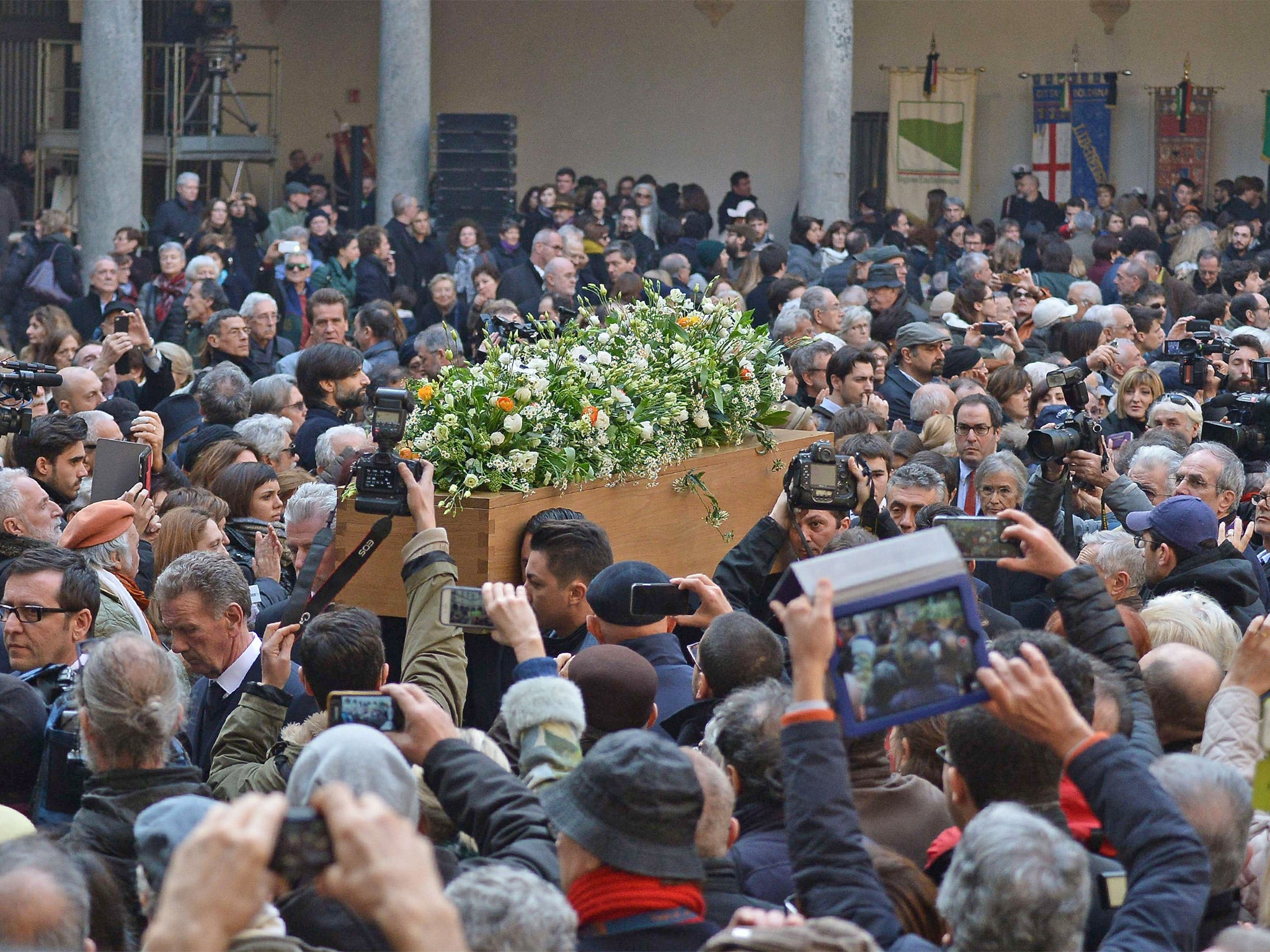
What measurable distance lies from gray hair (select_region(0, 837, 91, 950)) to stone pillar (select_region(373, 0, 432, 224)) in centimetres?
1318

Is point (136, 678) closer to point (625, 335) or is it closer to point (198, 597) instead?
point (198, 597)

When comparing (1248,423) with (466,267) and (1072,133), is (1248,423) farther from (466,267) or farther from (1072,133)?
(1072,133)

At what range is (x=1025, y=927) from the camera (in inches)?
88.7

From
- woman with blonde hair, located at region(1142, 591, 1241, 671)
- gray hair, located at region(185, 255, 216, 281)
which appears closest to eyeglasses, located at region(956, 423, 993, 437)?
woman with blonde hair, located at region(1142, 591, 1241, 671)

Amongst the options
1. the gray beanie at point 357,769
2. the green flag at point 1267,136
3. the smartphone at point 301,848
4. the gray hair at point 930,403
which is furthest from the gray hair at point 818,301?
the green flag at point 1267,136

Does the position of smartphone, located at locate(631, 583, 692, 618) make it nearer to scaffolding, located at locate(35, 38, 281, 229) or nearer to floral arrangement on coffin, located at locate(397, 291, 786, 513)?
floral arrangement on coffin, located at locate(397, 291, 786, 513)

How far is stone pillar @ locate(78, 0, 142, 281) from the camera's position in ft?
43.6

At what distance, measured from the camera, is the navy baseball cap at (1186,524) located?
5164 millimetres

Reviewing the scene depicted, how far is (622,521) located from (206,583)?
1543 millimetres

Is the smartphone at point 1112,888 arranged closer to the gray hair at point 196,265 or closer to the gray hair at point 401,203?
the gray hair at point 196,265

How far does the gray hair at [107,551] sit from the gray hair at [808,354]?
4.14m

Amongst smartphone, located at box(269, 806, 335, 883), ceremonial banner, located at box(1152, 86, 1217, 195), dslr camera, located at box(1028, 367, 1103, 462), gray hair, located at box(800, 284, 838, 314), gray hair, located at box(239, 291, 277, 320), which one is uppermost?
ceremonial banner, located at box(1152, 86, 1217, 195)

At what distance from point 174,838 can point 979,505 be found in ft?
14.3

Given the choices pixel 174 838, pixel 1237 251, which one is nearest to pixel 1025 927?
pixel 174 838
